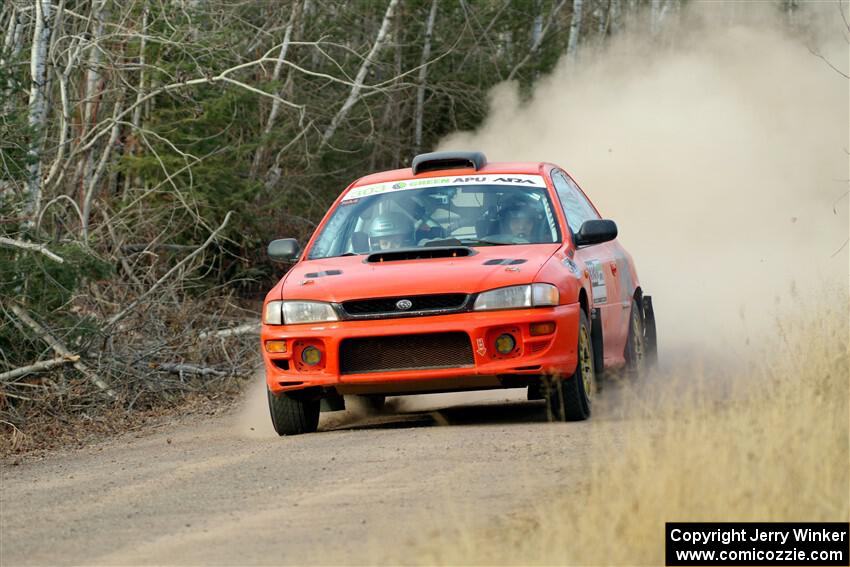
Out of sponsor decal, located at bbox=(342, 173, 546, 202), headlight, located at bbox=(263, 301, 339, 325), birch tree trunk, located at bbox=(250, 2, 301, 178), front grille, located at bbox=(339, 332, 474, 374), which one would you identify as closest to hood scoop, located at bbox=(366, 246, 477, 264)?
headlight, located at bbox=(263, 301, 339, 325)

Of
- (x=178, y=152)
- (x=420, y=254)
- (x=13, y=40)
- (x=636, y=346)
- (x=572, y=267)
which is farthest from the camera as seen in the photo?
(x=178, y=152)

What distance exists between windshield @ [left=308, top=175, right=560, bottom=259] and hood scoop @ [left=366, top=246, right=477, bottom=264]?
34 centimetres

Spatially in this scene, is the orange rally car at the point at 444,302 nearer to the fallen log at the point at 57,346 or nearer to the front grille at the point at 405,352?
the front grille at the point at 405,352

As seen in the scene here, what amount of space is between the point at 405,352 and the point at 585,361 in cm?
116

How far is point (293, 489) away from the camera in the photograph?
25.3ft

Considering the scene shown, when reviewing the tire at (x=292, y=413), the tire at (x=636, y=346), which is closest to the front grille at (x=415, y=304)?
the tire at (x=292, y=413)

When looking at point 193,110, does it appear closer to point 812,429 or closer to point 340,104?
point 340,104

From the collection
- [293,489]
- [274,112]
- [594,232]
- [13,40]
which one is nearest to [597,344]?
[594,232]

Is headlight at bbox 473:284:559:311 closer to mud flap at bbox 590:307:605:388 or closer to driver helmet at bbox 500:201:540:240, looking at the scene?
mud flap at bbox 590:307:605:388

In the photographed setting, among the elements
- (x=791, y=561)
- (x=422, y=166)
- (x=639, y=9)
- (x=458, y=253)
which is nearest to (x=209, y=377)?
(x=422, y=166)

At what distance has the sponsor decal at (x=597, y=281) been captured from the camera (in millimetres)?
10320

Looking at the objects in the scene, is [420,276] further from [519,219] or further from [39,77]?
[39,77]

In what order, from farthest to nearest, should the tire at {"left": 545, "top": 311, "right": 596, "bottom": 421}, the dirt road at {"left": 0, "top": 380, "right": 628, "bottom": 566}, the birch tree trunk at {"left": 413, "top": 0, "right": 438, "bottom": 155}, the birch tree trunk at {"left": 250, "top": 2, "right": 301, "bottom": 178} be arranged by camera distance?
1. the birch tree trunk at {"left": 413, "top": 0, "right": 438, "bottom": 155}
2. the birch tree trunk at {"left": 250, "top": 2, "right": 301, "bottom": 178}
3. the tire at {"left": 545, "top": 311, "right": 596, "bottom": 421}
4. the dirt road at {"left": 0, "top": 380, "right": 628, "bottom": 566}

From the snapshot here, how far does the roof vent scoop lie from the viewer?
36.2ft
